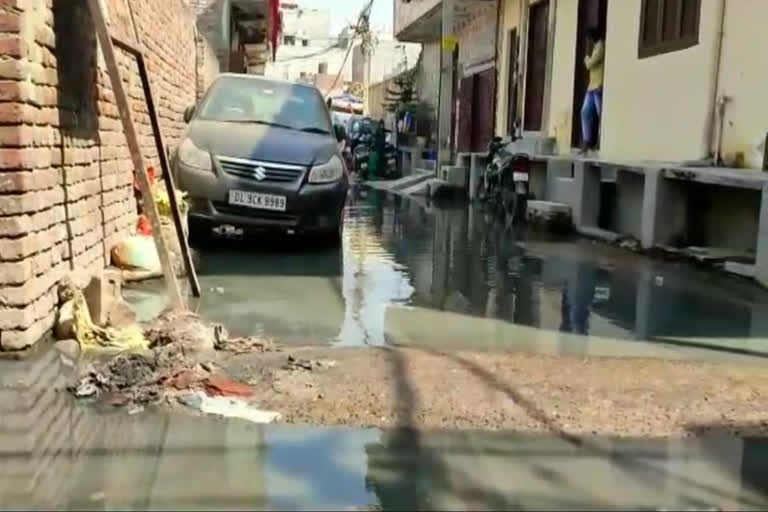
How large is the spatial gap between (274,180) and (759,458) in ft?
17.6

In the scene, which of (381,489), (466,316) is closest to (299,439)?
(381,489)

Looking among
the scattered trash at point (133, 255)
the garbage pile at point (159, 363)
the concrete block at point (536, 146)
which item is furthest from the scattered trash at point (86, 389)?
the concrete block at point (536, 146)

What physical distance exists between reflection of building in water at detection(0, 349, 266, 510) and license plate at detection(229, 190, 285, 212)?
4.08 metres

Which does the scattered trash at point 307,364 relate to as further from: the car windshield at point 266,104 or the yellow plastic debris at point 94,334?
the car windshield at point 266,104

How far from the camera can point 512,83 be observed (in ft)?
56.0

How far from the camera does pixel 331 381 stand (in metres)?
3.89

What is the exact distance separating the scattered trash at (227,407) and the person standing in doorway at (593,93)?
385 inches

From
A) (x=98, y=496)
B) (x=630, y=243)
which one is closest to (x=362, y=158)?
(x=630, y=243)

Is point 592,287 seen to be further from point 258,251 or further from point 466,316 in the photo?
point 258,251

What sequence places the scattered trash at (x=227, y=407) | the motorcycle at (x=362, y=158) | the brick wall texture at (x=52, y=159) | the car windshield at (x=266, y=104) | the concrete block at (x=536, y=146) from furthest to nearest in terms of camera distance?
1. the motorcycle at (x=362, y=158)
2. the concrete block at (x=536, y=146)
3. the car windshield at (x=266, y=104)
4. the brick wall texture at (x=52, y=159)
5. the scattered trash at (x=227, y=407)

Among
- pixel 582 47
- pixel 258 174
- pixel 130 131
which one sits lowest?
pixel 258 174

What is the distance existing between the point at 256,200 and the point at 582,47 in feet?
24.4

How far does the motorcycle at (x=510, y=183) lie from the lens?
1219 cm

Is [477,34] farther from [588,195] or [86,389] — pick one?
[86,389]
